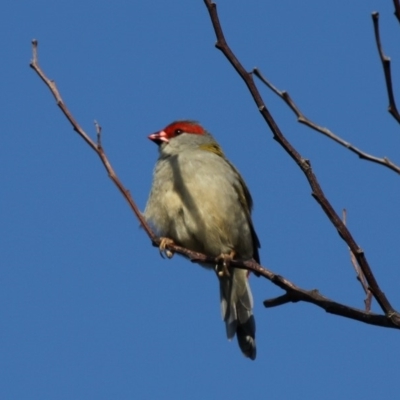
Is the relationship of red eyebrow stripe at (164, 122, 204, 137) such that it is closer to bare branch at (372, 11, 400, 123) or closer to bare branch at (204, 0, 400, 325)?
bare branch at (204, 0, 400, 325)

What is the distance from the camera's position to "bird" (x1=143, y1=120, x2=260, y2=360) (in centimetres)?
652

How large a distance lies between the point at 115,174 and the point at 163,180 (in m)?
2.93

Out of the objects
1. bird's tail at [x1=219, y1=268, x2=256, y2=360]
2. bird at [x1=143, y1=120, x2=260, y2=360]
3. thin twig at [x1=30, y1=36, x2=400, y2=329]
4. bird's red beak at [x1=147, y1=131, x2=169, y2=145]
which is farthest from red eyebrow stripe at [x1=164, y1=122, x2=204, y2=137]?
thin twig at [x1=30, y1=36, x2=400, y2=329]

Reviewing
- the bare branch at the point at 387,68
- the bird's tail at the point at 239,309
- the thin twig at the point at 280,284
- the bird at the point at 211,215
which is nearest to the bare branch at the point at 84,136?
the thin twig at the point at 280,284

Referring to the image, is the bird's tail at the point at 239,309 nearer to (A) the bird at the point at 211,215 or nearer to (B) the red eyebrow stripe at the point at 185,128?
(A) the bird at the point at 211,215

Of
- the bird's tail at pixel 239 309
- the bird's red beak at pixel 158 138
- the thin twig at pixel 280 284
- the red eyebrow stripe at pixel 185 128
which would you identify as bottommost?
the thin twig at pixel 280 284

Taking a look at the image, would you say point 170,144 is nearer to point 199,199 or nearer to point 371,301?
point 199,199

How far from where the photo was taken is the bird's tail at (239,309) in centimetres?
675

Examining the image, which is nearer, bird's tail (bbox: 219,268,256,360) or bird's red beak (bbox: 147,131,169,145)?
bird's tail (bbox: 219,268,256,360)

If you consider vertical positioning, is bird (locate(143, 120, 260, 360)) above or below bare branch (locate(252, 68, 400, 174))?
above

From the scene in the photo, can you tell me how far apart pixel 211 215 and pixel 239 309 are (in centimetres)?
103

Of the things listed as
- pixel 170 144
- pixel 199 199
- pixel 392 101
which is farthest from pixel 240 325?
pixel 392 101

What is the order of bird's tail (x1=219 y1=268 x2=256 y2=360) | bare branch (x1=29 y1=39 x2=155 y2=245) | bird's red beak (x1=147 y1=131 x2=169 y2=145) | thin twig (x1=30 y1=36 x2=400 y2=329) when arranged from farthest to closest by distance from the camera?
1. bird's red beak (x1=147 y1=131 x2=169 y2=145)
2. bird's tail (x1=219 y1=268 x2=256 y2=360)
3. bare branch (x1=29 y1=39 x2=155 y2=245)
4. thin twig (x1=30 y1=36 x2=400 y2=329)

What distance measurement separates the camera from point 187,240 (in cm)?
662
